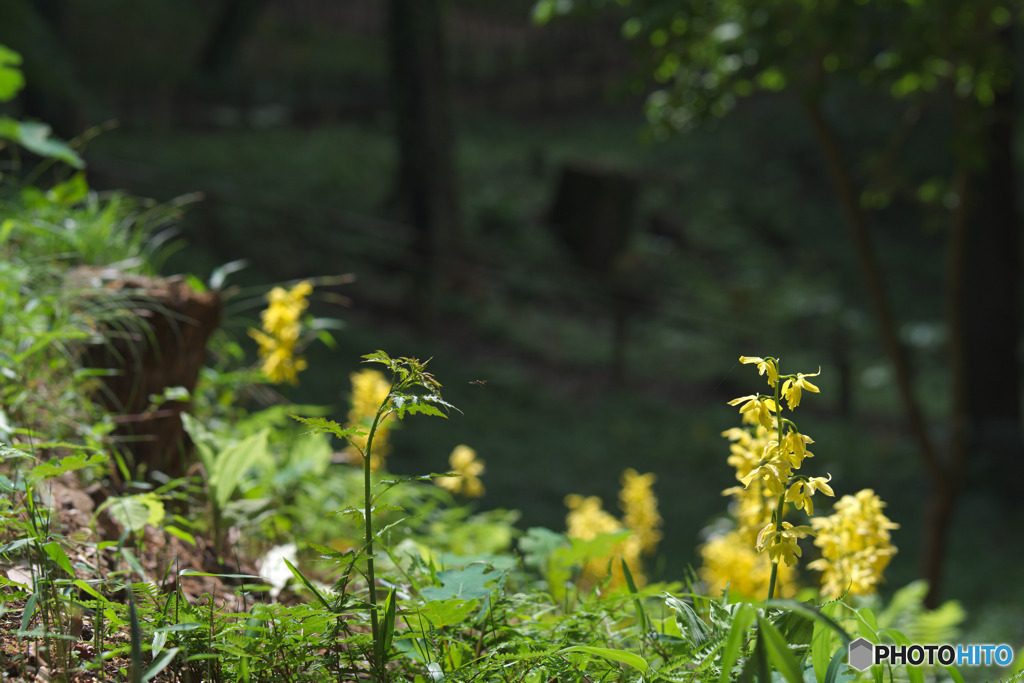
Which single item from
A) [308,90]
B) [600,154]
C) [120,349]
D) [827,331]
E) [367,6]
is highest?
[367,6]

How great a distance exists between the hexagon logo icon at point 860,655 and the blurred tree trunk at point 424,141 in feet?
28.9

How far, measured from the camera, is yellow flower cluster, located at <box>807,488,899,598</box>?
1789 mm

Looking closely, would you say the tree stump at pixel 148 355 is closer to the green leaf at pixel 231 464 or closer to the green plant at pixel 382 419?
the green leaf at pixel 231 464

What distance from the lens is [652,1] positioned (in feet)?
13.2

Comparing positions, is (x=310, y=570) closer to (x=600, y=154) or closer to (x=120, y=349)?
(x=120, y=349)

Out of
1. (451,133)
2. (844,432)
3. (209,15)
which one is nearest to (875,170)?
(844,432)

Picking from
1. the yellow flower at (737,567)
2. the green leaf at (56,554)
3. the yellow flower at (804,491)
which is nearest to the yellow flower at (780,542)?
the yellow flower at (804,491)

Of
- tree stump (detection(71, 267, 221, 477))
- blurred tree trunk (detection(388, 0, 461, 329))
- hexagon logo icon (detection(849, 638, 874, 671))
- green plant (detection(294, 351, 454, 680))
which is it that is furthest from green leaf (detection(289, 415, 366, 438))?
blurred tree trunk (detection(388, 0, 461, 329))

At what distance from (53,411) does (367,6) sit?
26044 millimetres

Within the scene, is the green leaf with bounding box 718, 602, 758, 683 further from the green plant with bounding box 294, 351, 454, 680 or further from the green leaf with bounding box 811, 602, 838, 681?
the green plant with bounding box 294, 351, 454, 680

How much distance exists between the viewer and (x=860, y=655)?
1390 mm

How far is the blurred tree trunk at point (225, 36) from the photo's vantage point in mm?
19125

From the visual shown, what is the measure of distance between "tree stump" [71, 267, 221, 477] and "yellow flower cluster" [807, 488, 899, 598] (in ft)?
5.96

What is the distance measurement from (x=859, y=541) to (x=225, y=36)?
20.8 meters
